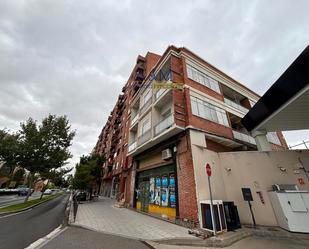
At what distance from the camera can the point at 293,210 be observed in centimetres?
659

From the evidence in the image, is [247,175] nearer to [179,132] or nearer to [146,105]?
[179,132]

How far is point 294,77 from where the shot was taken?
5973 millimetres

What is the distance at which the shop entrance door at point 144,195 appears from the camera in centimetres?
1227

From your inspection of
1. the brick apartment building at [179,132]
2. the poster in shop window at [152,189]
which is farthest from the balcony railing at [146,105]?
the poster in shop window at [152,189]

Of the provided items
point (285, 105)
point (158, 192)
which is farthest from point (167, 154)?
point (285, 105)

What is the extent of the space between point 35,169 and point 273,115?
22.3 m

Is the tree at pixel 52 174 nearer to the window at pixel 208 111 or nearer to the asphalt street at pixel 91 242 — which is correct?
the asphalt street at pixel 91 242

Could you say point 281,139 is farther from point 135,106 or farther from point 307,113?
point 135,106

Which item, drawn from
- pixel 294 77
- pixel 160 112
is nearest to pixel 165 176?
pixel 160 112

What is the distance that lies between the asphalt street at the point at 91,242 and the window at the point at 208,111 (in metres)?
7.84

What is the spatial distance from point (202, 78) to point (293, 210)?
33.0ft

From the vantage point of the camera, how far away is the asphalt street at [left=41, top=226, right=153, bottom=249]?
15.7ft

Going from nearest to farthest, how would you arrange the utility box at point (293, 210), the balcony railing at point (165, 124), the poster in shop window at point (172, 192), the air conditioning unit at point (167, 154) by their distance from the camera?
the utility box at point (293, 210), the poster in shop window at point (172, 192), the balcony railing at point (165, 124), the air conditioning unit at point (167, 154)

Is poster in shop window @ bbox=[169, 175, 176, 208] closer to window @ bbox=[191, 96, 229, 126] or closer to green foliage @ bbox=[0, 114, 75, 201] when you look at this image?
window @ bbox=[191, 96, 229, 126]
